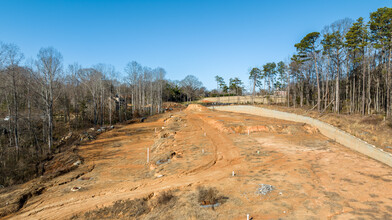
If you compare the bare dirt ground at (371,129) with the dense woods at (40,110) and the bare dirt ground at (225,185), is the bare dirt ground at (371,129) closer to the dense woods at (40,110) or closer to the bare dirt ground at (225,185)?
the bare dirt ground at (225,185)

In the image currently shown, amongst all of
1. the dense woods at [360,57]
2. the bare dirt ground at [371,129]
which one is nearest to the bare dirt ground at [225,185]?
the bare dirt ground at [371,129]

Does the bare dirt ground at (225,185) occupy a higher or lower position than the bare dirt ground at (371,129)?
lower

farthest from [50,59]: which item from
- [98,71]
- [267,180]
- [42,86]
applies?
[267,180]

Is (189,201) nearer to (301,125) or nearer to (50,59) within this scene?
(301,125)

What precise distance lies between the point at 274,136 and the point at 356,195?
41.2ft

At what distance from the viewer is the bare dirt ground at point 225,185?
7660 mm

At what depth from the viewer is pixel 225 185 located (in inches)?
387

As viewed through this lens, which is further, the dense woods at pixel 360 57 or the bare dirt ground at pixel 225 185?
the dense woods at pixel 360 57

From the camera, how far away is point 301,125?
24.1 metres

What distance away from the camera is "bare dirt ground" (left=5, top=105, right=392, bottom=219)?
766 cm

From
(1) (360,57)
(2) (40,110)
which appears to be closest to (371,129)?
(1) (360,57)

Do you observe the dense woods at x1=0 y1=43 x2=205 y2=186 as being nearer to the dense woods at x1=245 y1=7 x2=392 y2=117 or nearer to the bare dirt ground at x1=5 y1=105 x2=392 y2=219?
the bare dirt ground at x1=5 y1=105 x2=392 y2=219

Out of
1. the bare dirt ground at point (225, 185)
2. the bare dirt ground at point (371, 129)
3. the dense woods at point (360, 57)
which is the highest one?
the dense woods at point (360, 57)

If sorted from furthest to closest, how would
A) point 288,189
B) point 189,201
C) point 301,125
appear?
point 301,125 → point 288,189 → point 189,201
